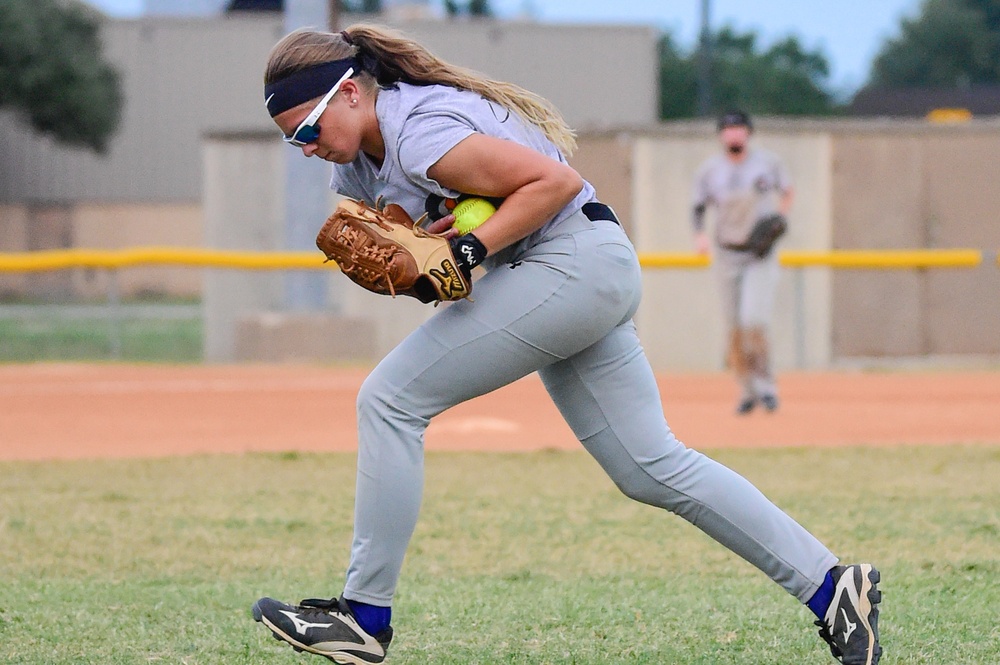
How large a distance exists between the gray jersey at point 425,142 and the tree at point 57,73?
1503 inches

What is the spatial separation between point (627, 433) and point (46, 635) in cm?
192

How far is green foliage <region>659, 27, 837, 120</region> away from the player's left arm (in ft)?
212

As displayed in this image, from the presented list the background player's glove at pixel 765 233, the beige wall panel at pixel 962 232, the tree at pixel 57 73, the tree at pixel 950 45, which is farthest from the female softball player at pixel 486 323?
the tree at pixel 950 45

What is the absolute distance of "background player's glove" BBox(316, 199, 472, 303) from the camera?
3623mm

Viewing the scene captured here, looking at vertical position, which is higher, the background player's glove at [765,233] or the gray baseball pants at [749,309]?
the background player's glove at [765,233]

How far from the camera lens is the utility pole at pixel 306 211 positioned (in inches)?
648

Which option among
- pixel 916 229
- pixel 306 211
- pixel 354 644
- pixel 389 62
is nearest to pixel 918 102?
pixel 916 229

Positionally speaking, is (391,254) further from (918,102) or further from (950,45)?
(950,45)

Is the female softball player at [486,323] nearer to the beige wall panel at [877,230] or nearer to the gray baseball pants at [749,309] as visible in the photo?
the gray baseball pants at [749,309]

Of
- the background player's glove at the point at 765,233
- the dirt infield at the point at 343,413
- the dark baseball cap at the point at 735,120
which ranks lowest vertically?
the dirt infield at the point at 343,413

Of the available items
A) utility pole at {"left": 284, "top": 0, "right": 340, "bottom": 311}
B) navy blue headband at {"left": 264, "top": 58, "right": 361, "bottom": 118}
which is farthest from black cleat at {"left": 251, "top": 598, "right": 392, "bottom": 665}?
utility pole at {"left": 284, "top": 0, "right": 340, "bottom": 311}

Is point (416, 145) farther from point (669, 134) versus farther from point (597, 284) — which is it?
point (669, 134)

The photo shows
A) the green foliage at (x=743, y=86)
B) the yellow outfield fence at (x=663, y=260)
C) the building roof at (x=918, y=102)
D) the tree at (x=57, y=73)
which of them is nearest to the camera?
the yellow outfield fence at (x=663, y=260)

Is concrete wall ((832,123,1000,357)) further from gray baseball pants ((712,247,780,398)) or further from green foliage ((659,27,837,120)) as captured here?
green foliage ((659,27,837,120))
